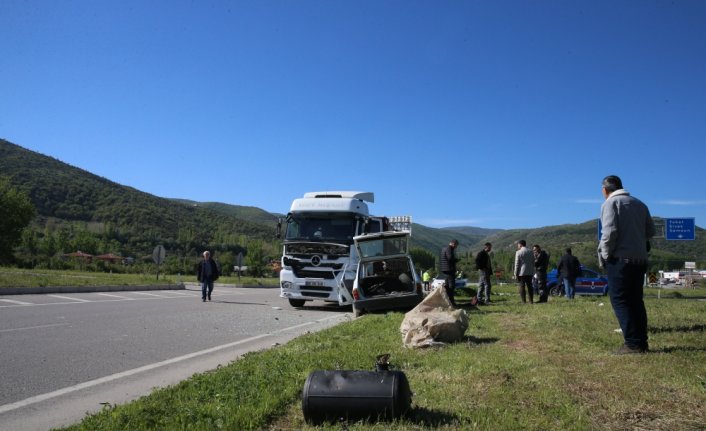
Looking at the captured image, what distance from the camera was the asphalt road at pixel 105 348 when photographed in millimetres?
5375

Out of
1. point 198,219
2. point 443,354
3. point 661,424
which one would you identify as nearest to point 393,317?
point 443,354

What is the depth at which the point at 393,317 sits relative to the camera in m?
11.4

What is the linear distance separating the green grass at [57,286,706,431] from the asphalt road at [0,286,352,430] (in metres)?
0.84

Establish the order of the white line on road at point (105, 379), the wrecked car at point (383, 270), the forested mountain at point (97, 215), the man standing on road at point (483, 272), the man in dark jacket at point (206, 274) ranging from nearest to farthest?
1. the white line on road at point (105, 379)
2. the wrecked car at point (383, 270)
3. the man standing on road at point (483, 272)
4. the man in dark jacket at point (206, 274)
5. the forested mountain at point (97, 215)

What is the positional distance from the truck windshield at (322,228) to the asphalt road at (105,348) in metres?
2.35

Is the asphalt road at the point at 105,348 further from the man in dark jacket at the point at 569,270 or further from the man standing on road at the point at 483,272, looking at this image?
the man in dark jacket at the point at 569,270

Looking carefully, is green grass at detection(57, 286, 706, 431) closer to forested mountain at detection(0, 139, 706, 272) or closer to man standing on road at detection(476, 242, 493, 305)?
man standing on road at detection(476, 242, 493, 305)

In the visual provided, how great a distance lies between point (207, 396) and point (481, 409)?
2.35 m

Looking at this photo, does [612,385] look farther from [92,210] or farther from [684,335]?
[92,210]

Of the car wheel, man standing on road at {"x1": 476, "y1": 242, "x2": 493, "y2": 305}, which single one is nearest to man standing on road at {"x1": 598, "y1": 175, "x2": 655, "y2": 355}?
man standing on road at {"x1": 476, "y1": 242, "x2": 493, "y2": 305}

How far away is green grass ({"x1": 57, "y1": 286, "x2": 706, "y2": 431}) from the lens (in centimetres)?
→ 378

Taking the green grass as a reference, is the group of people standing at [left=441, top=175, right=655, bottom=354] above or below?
above

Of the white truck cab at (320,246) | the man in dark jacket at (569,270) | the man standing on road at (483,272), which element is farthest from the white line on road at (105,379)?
the man in dark jacket at (569,270)

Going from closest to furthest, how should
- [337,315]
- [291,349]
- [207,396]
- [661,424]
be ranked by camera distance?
[661,424] < [207,396] < [291,349] < [337,315]
